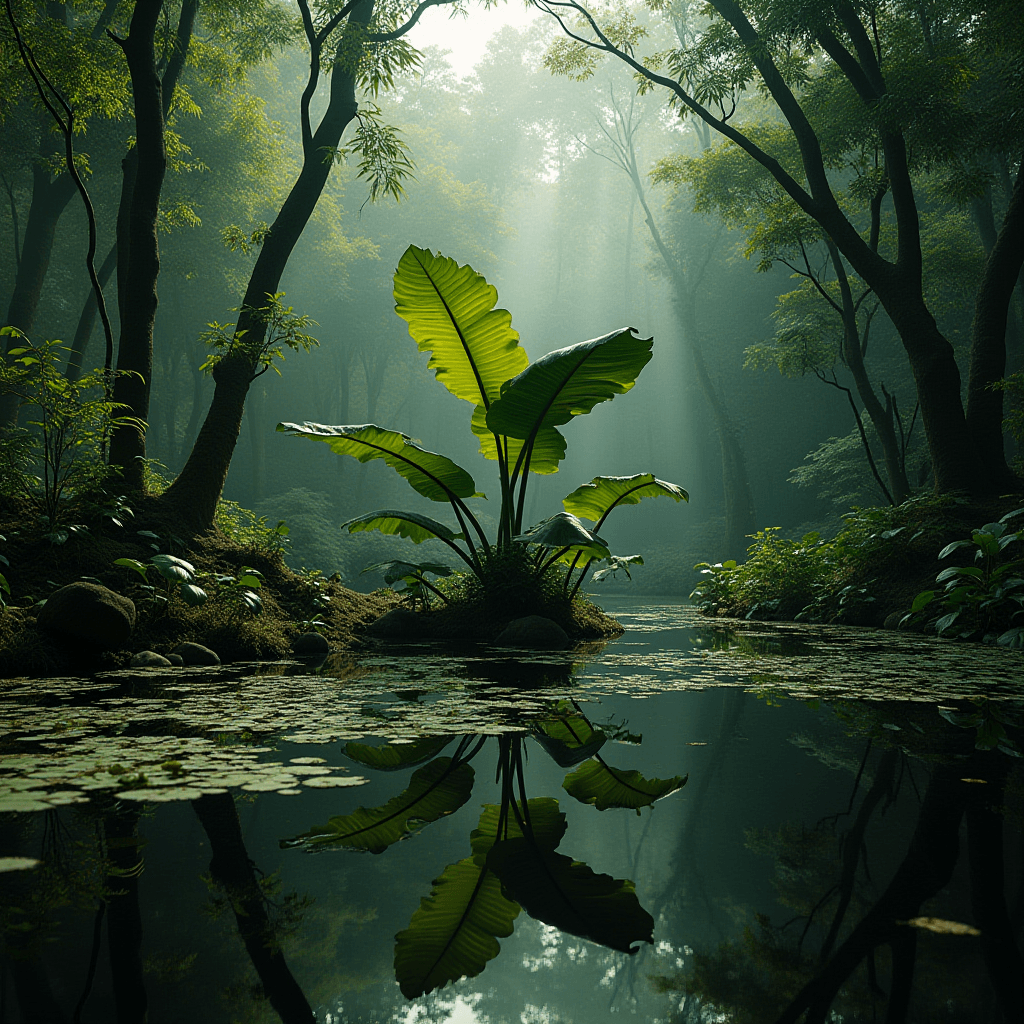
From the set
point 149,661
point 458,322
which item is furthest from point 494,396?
point 149,661

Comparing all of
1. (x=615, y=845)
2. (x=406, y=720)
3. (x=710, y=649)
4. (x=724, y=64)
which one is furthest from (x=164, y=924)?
(x=724, y=64)

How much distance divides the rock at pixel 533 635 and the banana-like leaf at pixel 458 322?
1.61 metres

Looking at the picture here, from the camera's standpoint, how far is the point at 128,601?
311cm

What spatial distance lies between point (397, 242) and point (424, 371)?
19.6ft

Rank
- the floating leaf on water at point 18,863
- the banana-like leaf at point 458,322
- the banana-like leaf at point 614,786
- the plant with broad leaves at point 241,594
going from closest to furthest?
the floating leaf on water at point 18,863
the banana-like leaf at point 614,786
the plant with broad leaves at point 241,594
the banana-like leaf at point 458,322

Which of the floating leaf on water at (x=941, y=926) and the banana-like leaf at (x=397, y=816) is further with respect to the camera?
the banana-like leaf at (x=397, y=816)

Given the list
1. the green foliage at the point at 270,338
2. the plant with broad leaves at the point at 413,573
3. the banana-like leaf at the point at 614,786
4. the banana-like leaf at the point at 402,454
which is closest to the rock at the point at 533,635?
the plant with broad leaves at the point at 413,573

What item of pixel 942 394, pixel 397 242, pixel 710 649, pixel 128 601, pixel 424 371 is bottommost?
pixel 710 649

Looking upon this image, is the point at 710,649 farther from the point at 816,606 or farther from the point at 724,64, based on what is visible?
the point at 724,64

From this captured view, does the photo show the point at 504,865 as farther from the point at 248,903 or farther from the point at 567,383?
the point at 567,383

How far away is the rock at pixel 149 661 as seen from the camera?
117 inches

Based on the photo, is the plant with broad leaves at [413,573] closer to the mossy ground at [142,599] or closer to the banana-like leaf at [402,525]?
the banana-like leaf at [402,525]

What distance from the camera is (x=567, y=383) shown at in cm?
411

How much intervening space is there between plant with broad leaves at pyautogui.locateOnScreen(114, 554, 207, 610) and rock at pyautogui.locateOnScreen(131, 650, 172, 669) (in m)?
0.30
